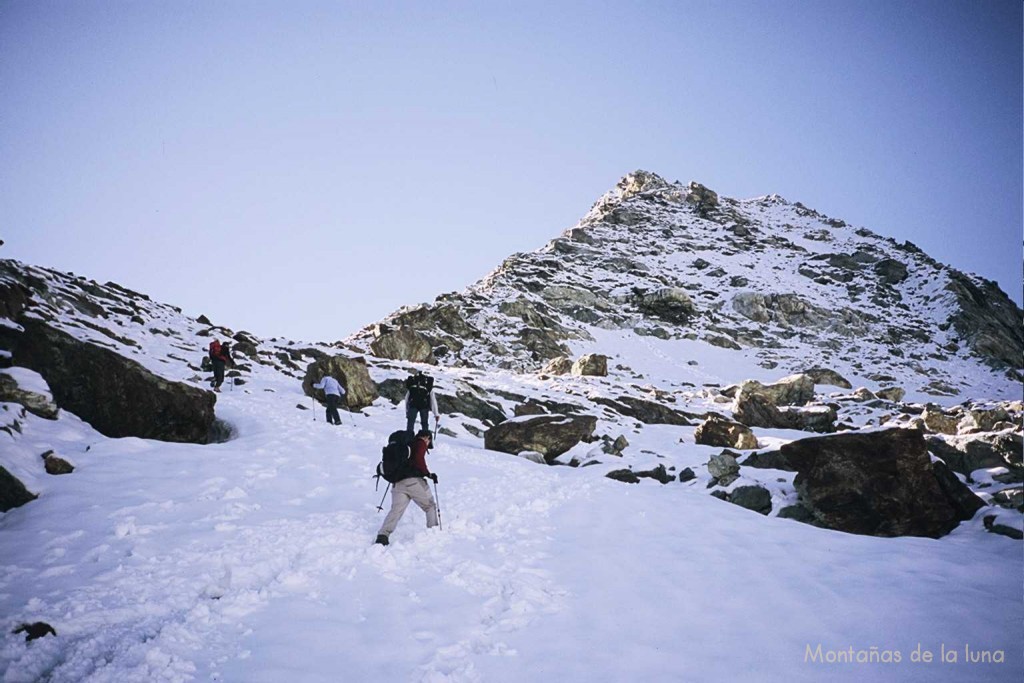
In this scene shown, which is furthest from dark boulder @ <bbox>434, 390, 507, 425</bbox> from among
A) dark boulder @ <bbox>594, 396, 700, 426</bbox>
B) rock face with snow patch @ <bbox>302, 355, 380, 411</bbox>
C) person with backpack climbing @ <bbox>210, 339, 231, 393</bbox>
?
person with backpack climbing @ <bbox>210, 339, 231, 393</bbox>

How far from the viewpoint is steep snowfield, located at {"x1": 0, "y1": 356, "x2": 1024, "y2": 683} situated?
3818 mm

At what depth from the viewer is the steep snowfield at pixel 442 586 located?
382 centimetres

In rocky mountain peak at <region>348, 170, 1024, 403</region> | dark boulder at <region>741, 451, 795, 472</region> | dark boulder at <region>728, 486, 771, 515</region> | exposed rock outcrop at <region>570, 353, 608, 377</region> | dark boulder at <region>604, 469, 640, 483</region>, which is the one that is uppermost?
rocky mountain peak at <region>348, 170, 1024, 403</region>

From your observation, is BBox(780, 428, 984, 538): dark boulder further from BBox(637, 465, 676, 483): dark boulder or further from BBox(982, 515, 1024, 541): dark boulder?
BBox(637, 465, 676, 483): dark boulder

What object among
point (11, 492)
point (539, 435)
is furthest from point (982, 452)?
point (11, 492)

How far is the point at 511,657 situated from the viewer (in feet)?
13.1

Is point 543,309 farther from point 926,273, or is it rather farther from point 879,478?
point 926,273

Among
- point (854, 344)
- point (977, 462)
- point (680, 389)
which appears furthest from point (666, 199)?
point (977, 462)

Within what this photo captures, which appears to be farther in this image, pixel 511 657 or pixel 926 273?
pixel 926 273

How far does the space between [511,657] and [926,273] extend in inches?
3457

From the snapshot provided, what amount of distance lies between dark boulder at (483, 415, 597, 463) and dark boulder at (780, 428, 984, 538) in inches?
258

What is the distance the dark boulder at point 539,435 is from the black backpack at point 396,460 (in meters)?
7.51

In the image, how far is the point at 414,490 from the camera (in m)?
6.49

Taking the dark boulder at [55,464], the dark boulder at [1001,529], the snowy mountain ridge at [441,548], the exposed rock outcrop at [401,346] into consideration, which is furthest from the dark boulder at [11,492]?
the exposed rock outcrop at [401,346]
